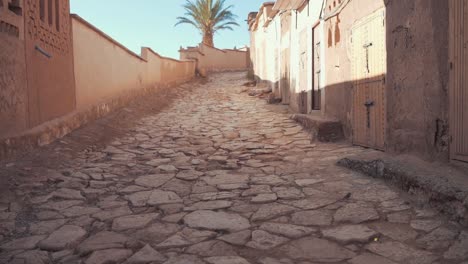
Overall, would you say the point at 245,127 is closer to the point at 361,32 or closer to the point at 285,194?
the point at 361,32

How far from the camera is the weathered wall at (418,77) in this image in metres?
4.08

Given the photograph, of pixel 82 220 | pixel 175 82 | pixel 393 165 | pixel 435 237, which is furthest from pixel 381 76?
pixel 175 82

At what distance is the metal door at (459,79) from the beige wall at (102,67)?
631cm

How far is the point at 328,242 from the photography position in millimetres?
2951

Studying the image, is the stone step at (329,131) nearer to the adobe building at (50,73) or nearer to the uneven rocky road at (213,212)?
the uneven rocky road at (213,212)

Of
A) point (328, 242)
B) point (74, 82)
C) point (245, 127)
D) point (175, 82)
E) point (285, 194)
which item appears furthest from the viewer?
point (175, 82)

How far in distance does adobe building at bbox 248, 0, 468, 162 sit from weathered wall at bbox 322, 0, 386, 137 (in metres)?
0.02

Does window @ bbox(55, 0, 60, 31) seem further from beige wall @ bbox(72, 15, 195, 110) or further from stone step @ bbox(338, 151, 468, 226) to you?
stone step @ bbox(338, 151, 468, 226)

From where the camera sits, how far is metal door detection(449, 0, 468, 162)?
3.69 m

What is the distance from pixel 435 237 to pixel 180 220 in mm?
2065

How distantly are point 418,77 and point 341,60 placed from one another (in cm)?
271

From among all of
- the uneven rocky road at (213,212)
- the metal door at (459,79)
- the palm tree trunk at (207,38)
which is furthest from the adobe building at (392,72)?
the palm tree trunk at (207,38)

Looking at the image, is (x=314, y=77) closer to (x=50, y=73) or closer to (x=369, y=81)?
(x=369, y=81)

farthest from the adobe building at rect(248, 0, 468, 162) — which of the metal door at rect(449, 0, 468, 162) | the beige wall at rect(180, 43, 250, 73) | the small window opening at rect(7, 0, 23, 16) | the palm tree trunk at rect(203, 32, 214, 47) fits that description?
the palm tree trunk at rect(203, 32, 214, 47)
